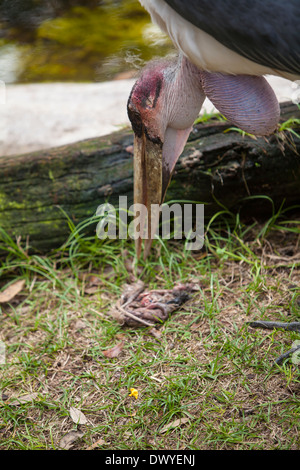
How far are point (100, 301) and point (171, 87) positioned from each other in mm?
1219

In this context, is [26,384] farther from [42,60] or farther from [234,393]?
[42,60]

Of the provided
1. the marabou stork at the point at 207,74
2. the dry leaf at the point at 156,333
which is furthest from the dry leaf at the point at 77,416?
the marabou stork at the point at 207,74

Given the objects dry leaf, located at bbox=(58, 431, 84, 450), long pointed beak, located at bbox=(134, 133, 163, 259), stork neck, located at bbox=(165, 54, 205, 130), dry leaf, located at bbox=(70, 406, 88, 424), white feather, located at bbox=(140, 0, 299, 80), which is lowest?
dry leaf, located at bbox=(70, 406, 88, 424)

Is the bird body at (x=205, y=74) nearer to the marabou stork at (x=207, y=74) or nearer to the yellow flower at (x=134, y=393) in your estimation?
the marabou stork at (x=207, y=74)

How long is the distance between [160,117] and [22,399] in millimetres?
1393

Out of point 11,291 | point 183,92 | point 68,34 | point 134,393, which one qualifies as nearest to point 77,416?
point 134,393

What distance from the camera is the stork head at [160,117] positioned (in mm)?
2338

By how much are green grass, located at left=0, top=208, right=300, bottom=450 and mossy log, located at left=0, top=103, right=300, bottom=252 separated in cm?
12

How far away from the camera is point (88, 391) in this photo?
227cm

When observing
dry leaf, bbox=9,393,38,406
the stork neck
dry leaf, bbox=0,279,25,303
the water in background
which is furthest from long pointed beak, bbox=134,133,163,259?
dry leaf, bbox=9,393,38,406

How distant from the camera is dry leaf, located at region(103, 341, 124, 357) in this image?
2.47 m

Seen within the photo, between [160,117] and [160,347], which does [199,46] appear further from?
[160,347]

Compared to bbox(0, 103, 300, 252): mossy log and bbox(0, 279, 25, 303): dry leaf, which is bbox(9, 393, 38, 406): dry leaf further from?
bbox(0, 103, 300, 252): mossy log

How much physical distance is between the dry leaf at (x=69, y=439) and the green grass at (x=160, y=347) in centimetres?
2
